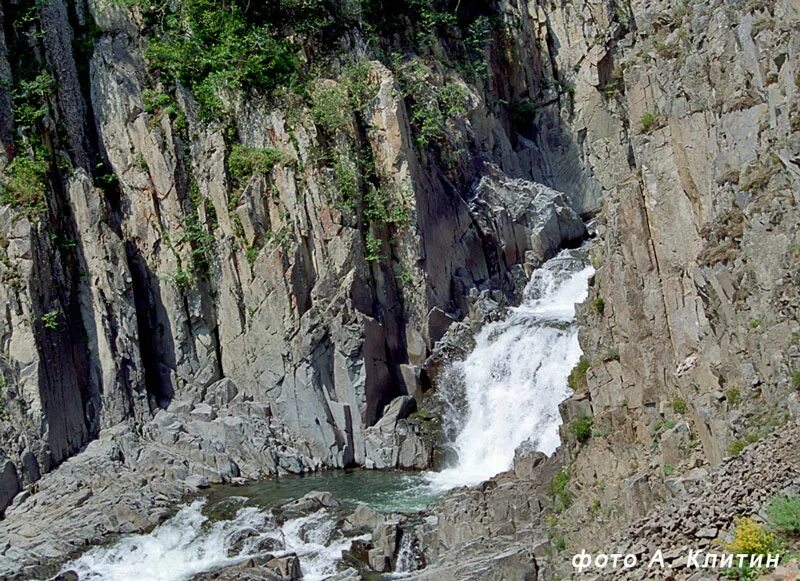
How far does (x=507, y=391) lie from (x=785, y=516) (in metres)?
20.6

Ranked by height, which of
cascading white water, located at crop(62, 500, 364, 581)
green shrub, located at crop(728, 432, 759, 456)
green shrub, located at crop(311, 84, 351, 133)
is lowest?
cascading white water, located at crop(62, 500, 364, 581)

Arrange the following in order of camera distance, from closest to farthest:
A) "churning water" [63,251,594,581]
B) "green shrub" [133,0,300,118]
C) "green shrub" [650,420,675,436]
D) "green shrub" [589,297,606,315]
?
"green shrub" [650,420,675,436] < "green shrub" [589,297,606,315] < "churning water" [63,251,594,581] < "green shrub" [133,0,300,118]

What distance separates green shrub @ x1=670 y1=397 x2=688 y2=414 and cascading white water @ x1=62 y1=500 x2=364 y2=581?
30.6 ft

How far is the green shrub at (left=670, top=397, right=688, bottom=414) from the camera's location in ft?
68.9

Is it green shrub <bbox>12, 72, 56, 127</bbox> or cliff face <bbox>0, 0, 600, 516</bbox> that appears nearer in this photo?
cliff face <bbox>0, 0, 600, 516</bbox>

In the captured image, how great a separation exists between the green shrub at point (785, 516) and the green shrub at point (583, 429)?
1109cm

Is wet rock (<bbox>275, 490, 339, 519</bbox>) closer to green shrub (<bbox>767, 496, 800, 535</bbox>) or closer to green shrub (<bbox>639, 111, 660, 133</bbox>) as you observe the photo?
green shrub (<bbox>639, 111, 660, 133</bbox>)

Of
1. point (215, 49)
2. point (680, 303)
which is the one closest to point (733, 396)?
point (680, 303)

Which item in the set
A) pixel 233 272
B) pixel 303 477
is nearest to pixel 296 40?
pixel 233 272

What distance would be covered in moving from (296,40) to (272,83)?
2761mm

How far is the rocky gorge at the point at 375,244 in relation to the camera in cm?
2055

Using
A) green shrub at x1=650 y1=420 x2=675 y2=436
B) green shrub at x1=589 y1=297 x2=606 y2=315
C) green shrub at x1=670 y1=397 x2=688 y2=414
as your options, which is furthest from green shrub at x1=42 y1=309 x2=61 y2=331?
green shrub at x1=670 y1=397 x2=688 y2=414

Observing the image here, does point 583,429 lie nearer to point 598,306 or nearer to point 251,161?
point 598,306

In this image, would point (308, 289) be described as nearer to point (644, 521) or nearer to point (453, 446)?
point (453, 446)
